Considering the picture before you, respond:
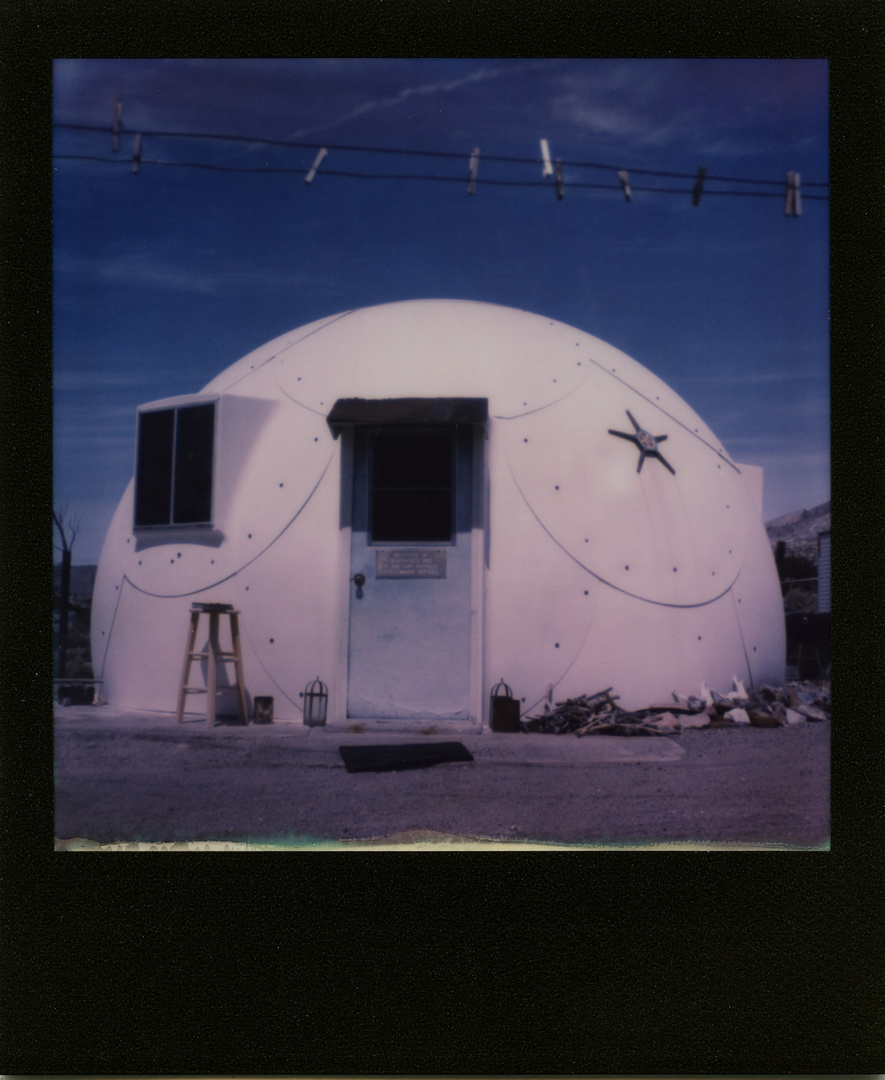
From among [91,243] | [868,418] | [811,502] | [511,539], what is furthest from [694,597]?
[91,243]

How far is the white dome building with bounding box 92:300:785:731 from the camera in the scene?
15.9ft

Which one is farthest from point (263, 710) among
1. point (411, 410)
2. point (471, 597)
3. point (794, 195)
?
point (794, 195)

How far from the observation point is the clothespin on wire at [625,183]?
142 inches

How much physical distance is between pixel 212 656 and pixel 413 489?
1616mm

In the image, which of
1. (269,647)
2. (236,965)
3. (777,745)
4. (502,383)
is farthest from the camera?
(502,383)

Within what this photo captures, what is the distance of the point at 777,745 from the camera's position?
13.1 feet

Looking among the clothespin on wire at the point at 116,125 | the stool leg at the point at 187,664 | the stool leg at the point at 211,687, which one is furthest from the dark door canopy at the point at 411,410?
the clothespin on wire at the point at 116,125

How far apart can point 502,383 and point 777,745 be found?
287cm

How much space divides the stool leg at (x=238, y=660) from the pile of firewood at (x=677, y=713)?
174 centimetres

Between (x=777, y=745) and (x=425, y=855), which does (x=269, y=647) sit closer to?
(x=425, y=855)

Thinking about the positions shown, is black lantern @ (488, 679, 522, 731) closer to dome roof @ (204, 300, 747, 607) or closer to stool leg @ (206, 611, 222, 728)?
dome roof @ (204, 300, 747, 607)

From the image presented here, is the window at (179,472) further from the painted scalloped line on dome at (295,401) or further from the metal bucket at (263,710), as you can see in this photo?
the metal bucket at (263,710)

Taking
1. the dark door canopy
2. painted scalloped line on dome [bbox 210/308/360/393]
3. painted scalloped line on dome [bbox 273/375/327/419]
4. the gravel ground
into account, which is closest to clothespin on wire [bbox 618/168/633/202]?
painted scalloped line on dome [bbox 210/308/360/393]

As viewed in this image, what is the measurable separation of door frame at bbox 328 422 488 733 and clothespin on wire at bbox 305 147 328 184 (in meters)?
1.80
